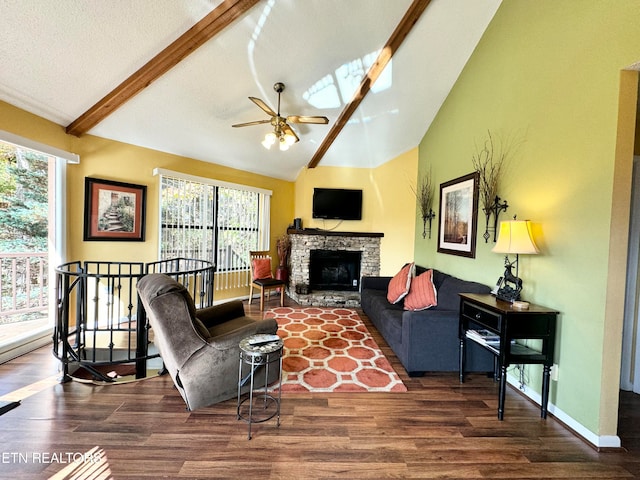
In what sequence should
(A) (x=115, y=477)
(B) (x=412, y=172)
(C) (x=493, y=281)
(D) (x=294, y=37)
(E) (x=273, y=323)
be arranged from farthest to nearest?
(B) (x=412, y=172)
(D) (x=294, y=37)
(C) (x=493, y=281)
(E) (x=273, y=323)
(A) (x=115, y=477)

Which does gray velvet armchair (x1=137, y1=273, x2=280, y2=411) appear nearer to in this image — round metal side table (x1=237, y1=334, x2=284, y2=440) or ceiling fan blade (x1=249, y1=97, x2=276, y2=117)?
round metal side table (x1=237, y1=334, x2=284, y2=440)

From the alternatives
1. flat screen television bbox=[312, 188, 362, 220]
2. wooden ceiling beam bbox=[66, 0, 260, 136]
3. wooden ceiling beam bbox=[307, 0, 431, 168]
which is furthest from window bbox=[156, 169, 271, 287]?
wooden ceiling beam bbox=[307, 0, 431, 168]

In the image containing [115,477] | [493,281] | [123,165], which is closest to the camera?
[115,477]

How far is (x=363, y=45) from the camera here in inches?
128

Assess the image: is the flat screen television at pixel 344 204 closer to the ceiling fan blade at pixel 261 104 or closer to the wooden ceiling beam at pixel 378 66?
the wooden ceiling beam at pixel 378 66

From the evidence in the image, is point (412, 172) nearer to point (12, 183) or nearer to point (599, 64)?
point (599, 64)

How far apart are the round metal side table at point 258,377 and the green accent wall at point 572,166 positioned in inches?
85.9

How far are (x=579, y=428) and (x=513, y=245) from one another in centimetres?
136

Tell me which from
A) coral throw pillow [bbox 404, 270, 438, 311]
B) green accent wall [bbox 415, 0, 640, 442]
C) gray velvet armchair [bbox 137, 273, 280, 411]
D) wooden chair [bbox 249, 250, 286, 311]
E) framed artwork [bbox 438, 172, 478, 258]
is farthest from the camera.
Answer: wooden chair [bbox 249, 250, 286, 311]

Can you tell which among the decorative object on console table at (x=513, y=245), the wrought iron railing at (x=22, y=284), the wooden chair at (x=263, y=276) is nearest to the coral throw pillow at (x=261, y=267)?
the wooden chair at (x=263, y=276)

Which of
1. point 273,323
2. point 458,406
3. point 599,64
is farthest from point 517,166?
point 273,323

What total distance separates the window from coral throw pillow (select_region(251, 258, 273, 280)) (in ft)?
1.84

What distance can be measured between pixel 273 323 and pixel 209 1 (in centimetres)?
308

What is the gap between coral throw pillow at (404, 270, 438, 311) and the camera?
302cm
